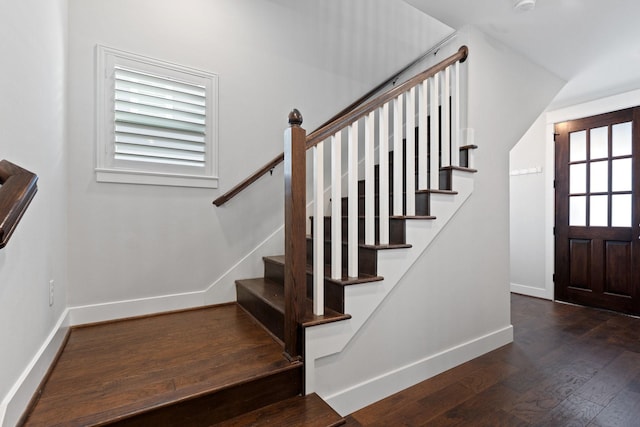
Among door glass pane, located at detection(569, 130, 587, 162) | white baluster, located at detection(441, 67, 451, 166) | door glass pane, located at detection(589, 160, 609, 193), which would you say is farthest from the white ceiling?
door glass pane, located at detection(589, 160, 609, 193)

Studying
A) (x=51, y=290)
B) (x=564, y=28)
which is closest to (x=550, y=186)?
(x=564, y=28)

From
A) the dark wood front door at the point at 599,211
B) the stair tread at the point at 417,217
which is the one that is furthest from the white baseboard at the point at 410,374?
the dark wood front door at the point at 599,211

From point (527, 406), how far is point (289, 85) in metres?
3.00

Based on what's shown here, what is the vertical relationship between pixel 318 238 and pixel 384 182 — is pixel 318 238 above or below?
below

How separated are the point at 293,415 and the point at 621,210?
4161mm

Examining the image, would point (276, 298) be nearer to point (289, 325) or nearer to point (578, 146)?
point (289, 325)

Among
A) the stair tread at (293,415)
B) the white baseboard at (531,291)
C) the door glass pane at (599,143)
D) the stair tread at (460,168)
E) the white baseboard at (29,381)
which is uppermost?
the door glass pane at (599,143)

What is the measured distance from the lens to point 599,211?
359 cm

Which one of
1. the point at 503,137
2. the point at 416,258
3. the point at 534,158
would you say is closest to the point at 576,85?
→ the point at 534,158

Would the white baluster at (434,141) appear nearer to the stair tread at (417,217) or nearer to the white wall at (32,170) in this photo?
the stair tread at (417,217)

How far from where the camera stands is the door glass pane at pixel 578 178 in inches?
147

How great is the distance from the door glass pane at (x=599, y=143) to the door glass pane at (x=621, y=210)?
510mm

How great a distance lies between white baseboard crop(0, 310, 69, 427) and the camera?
3.34ft

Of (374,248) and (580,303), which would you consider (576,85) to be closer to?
(580,303)
